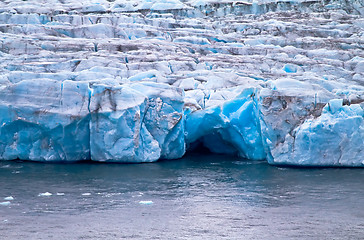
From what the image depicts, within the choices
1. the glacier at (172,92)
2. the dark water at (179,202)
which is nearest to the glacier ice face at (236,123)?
the glacier at (172,92)

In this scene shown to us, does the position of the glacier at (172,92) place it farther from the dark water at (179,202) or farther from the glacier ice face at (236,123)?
the dark water at (179,202)

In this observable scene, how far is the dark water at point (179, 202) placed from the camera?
7.64 meters

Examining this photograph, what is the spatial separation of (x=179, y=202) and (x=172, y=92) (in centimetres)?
393

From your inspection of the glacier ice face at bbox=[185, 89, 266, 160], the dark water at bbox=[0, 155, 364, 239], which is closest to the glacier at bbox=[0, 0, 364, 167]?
the glacier ice face at bbox=[185, 89, 266, 160]

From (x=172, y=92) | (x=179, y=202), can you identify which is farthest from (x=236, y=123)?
(x=179, y=202)

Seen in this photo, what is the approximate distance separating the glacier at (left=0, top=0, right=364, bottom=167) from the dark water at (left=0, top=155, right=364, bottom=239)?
1.79ft

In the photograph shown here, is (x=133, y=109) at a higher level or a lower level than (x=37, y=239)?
higher

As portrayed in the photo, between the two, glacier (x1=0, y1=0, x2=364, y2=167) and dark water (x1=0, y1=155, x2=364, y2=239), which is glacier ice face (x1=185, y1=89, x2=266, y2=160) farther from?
dark water (x1=0, y1=155, x2=364, y2=239)

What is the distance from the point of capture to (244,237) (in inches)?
290

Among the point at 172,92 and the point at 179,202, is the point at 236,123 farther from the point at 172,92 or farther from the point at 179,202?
the point at 179,202

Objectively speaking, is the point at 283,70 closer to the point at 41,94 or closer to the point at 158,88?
the point at 158,88

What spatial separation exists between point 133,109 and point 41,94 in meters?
2.17

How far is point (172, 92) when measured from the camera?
1248 centimetres

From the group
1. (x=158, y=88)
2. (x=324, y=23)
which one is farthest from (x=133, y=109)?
(x=324, y=23)
